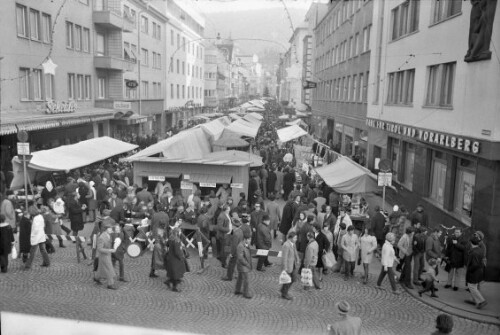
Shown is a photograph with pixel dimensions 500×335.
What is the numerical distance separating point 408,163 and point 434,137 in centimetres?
442

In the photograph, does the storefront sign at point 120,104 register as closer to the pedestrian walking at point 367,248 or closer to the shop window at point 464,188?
the pedestrian walking at point 367,248

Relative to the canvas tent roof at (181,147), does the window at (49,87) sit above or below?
above

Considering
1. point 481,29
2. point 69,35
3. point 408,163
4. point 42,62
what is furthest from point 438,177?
point 42,62

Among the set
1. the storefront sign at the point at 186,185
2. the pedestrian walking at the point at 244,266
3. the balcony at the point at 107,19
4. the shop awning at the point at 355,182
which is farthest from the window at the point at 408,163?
the balcony at the point at 107,19

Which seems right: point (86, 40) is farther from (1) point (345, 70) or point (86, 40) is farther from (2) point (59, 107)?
(1) point (345, 70)

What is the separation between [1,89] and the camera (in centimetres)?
691

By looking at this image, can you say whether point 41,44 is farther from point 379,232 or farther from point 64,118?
point 379,232

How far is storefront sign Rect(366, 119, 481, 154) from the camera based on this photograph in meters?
10.3

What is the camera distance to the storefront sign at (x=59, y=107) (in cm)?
880

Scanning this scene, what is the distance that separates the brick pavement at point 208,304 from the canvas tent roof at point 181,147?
5654 millimetres

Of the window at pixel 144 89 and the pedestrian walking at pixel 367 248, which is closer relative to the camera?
the pedestrian walking at pixel 367 248

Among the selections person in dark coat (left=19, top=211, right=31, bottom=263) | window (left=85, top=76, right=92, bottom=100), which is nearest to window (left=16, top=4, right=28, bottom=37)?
window (left=85, top=76, right=92, bottom=100)

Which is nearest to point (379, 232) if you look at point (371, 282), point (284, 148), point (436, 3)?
point (371, 282)

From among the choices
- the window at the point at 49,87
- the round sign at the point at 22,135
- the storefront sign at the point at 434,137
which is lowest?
the storefront sign at the point at 434,137
